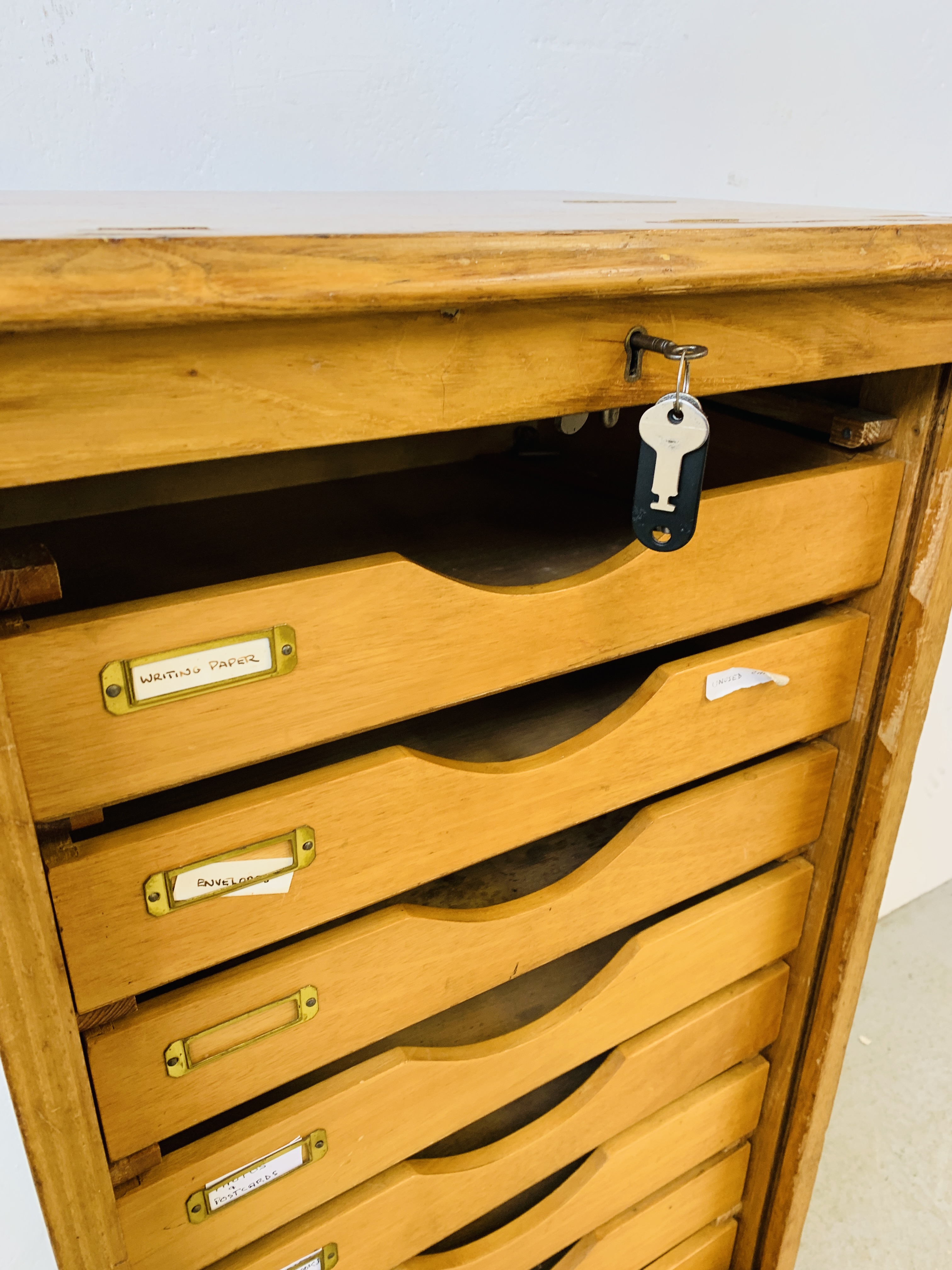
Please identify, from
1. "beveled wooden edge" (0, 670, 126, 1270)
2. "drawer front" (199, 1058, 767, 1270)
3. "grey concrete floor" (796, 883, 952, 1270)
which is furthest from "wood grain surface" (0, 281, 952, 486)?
"grey concrete floor" (796, 883, 952, 1270)

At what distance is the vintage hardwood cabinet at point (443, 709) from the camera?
0.41 meters

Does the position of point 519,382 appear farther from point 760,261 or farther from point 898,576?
point 898,576

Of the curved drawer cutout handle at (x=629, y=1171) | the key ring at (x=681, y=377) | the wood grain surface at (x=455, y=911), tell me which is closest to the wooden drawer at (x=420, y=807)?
the wood grain surface at (x=455, y=911)

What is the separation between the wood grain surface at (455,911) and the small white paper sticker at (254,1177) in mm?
109

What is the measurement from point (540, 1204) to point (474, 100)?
106cm

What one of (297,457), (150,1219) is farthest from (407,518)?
(150,1219)

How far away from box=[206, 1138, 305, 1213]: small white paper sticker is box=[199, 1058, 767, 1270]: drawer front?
0.08 metres

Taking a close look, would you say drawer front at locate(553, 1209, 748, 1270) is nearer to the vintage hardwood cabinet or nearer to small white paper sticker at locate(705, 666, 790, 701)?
the vintage hardwood cabinet

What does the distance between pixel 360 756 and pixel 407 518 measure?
279mm

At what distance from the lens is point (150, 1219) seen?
1.87 ft

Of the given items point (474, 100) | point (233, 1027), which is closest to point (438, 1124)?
point (233, 1027)

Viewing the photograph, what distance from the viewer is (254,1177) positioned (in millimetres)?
604

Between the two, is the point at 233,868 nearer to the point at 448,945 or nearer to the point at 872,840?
the point at 448,945

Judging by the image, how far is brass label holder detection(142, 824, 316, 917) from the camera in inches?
19.0
